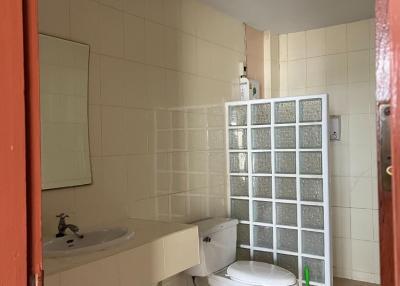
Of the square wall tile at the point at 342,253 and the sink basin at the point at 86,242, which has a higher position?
the sink basin at the point at 86,242

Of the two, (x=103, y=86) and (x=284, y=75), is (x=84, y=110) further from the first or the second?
(x=284, y=75)

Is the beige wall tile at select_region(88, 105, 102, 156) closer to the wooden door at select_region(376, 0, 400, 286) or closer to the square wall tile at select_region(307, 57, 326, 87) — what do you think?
the wooden door at select_region(376, 0, 400, 286)

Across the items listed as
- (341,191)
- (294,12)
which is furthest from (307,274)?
(294,12)

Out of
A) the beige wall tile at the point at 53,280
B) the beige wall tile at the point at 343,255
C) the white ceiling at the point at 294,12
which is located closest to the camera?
the beige wall tile at the point at 53,280

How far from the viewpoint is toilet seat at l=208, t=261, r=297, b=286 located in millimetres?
2166

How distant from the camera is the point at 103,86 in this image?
1.89m

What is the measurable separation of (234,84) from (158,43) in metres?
0.87

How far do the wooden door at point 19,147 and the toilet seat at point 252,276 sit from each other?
1819 millimetres

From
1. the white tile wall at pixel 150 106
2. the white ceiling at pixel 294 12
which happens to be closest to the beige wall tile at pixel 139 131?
the white tile wall at pixel 150 106

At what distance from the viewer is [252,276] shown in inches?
87.9

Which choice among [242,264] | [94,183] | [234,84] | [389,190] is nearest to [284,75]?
[234,84]

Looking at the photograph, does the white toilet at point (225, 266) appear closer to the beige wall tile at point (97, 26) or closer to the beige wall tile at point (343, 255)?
the beige wall tile at point (343, 255)

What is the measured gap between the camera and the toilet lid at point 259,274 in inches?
85.0

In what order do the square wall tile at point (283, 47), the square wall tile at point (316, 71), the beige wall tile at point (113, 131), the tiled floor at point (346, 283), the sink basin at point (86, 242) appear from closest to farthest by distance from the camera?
the sink basin at point (86, 242)
the beige wall tile at point (113, 131)
the tiled floor at point (346, 283)
the square wall tile at point (316, 71)
the square wall tile at point (283, 47)
